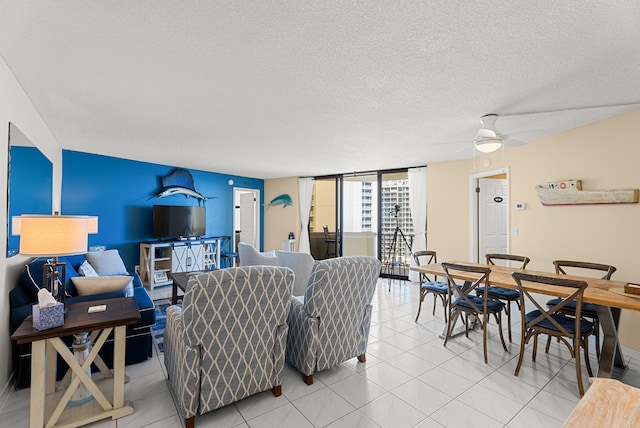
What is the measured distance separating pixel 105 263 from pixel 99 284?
167cm

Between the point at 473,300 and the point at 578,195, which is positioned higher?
the point at 578,195

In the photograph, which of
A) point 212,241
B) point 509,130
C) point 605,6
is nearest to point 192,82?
point 605,6

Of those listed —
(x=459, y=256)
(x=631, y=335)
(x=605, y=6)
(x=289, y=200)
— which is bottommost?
(x=631, y=335)

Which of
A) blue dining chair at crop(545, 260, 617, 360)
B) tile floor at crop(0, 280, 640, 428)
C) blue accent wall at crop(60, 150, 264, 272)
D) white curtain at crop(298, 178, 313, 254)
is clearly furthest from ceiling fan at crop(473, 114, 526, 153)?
blue accent wall at crop(60, 150, 264, 272)

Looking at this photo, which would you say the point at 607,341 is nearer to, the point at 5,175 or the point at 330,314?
the point at 330,314

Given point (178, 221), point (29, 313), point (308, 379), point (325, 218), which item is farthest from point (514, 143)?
point (178, 221)

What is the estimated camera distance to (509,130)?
3.62 m

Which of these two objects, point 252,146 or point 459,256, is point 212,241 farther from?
point 459,256

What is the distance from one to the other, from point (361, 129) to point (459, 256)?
3188mm

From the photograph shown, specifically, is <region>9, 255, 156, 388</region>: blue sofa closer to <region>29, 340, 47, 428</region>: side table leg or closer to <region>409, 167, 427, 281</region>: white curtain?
<region>29, 340, 47, 428</region>: side table leg

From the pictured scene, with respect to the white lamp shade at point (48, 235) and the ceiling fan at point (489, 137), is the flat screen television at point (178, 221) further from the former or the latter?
the ceiling fan at point (489, 137)

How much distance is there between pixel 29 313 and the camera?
91.0 inches

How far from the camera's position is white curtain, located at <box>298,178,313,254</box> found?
7.57 meters

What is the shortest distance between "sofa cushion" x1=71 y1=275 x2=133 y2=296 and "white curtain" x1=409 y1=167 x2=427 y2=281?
4.79 meters
